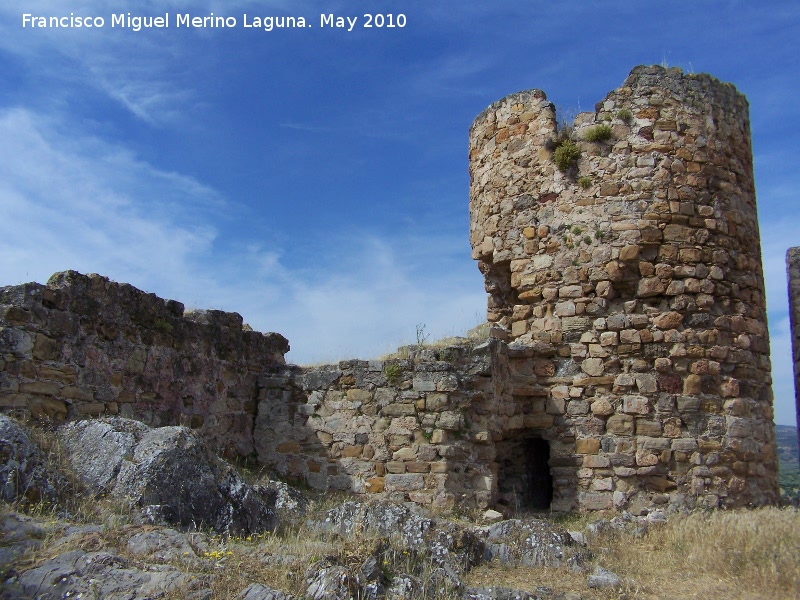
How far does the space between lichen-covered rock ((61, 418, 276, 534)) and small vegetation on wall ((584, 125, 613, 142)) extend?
6.53m

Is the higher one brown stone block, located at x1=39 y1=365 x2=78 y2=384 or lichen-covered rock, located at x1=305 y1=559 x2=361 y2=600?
brown stone block, located at x1=39 y1=365 x2=78 y2=384

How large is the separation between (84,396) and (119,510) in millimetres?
1927

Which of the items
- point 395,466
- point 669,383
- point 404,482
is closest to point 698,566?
point 669,383

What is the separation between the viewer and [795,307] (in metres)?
10.5

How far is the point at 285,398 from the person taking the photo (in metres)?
10.2

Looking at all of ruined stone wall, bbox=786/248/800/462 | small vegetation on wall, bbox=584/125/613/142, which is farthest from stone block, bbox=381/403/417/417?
ruined stone wall, bbox=786/248/800/462

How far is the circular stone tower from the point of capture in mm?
9562

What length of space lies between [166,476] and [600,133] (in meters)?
7.17

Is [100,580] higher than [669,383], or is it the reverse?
[669,383]

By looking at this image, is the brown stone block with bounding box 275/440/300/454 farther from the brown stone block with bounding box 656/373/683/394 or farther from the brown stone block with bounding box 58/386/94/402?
the brown stone block with bounding box 656/373/683/394

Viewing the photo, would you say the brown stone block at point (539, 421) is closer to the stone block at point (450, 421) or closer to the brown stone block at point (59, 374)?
the stone block at point (450, 421)

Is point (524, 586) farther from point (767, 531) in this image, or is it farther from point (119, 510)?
point (119, 510)

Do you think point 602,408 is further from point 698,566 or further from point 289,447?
point 289,447

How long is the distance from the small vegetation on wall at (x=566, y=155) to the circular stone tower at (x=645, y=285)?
19mm
